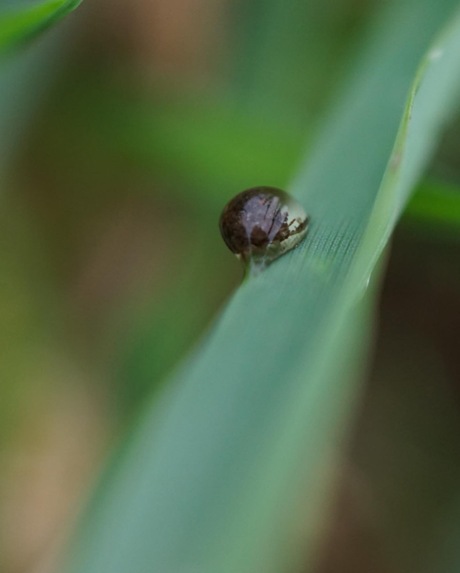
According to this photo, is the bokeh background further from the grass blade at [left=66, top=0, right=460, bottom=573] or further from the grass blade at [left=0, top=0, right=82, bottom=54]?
the grass blade at [left=0, top=0, right=82, bottom=54]

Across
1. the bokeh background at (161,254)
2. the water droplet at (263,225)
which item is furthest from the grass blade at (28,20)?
the bokeh background at (161,254)

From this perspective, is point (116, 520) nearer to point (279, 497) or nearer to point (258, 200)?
point (279, 497)

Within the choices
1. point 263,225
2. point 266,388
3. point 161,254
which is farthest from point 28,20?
point 161,254

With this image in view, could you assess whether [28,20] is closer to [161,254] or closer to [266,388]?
[266,388]

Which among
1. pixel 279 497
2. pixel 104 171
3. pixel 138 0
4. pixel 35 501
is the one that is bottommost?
pixel 35 501

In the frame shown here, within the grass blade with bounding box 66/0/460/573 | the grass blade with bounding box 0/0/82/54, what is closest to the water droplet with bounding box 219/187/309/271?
the grass blade with bounding box 66/0/460/573

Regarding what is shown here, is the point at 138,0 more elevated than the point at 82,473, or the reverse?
the point at 138,0

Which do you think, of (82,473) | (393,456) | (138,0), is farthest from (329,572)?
(138,0)
